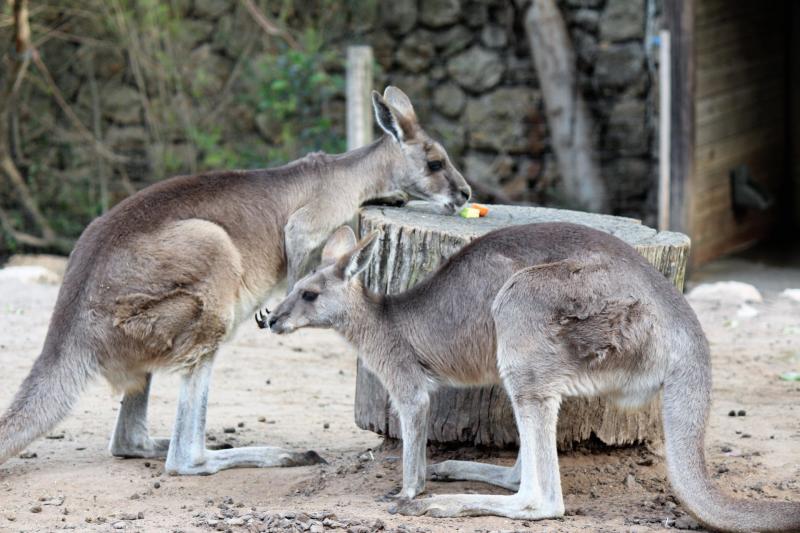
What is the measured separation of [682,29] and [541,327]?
6.44 meters

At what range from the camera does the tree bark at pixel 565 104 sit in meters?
11.1

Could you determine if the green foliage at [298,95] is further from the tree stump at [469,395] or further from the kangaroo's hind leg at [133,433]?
the tree stump at [469,395]

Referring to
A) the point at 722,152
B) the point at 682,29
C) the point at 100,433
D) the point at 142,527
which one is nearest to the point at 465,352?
the point at 142,527

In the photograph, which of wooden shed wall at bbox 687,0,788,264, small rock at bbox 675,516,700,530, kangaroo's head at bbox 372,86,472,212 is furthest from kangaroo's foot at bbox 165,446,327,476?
wooden shed wall at bbox 687,0,788,264

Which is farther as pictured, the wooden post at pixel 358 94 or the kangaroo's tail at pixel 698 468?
the wooden post at pixel 358 94

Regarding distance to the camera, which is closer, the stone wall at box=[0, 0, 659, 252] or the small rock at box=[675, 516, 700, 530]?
the small rock at box=[675, 516, 700, 530]

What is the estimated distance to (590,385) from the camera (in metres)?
4.29

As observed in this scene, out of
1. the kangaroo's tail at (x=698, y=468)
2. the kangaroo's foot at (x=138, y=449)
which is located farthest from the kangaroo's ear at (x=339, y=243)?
the kangaroo's tail at (x=698, y=468)

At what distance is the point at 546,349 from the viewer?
4223 mm

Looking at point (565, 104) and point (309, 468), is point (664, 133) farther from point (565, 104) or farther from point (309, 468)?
point (309, 468)

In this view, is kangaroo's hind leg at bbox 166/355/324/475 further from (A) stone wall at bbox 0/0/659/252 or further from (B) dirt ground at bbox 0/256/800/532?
(A) stone wall at bbox 0/0/659/252

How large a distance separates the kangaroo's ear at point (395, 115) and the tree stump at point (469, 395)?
540 millimetres

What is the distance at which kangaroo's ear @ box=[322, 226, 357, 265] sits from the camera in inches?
194

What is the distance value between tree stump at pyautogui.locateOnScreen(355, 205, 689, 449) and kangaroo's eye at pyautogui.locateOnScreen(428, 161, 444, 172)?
43 centimetres
